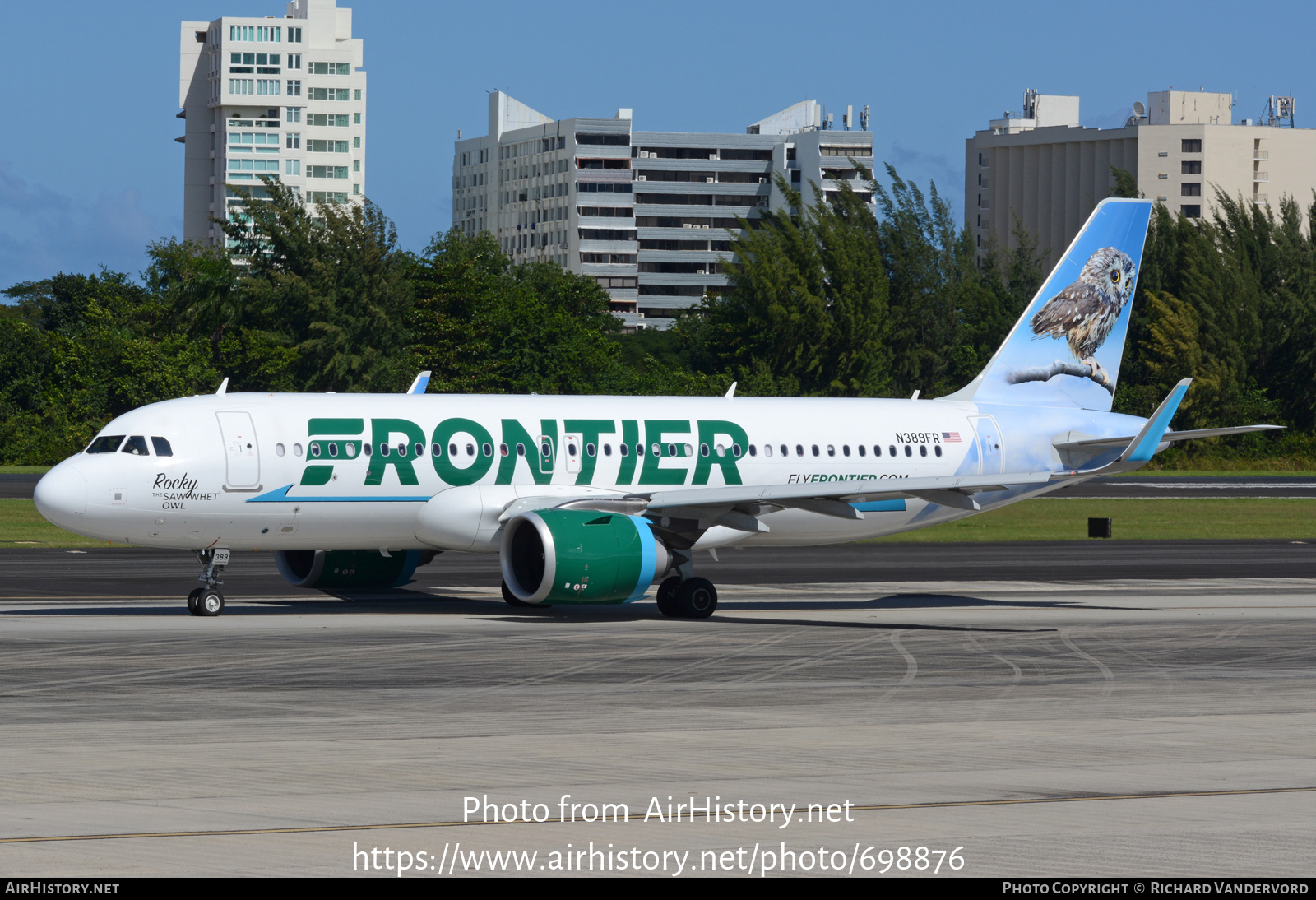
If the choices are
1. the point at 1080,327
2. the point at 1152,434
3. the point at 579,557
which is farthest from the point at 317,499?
the point at 1080,327

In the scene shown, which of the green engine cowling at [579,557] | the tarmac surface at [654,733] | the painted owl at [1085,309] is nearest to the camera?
the tarmac surface at [654,733]

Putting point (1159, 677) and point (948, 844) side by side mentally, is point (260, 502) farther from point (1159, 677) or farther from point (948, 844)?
point (948, 844)

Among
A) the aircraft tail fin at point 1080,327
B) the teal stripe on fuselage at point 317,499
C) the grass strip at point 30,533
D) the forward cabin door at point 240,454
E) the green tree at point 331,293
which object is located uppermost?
the green tree at point 331,293

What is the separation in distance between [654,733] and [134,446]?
16629 mm

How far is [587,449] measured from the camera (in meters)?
36.2

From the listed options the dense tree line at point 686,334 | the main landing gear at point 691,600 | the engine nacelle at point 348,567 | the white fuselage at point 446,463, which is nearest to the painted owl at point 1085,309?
the white fuselage at point 446,463

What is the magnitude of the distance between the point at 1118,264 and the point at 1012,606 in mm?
10868

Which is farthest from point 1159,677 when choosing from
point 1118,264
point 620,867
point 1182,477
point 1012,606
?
point 1182,477

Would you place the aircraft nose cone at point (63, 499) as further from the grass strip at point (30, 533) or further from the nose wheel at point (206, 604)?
the grass strip at point (30, 533)

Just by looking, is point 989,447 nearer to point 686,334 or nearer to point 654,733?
point 654,733

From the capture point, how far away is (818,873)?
488 inches

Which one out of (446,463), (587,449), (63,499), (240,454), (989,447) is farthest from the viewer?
(989,447)

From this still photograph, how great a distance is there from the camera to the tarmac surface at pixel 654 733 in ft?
44.0

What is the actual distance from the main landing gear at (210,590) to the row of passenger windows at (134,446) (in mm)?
2205
